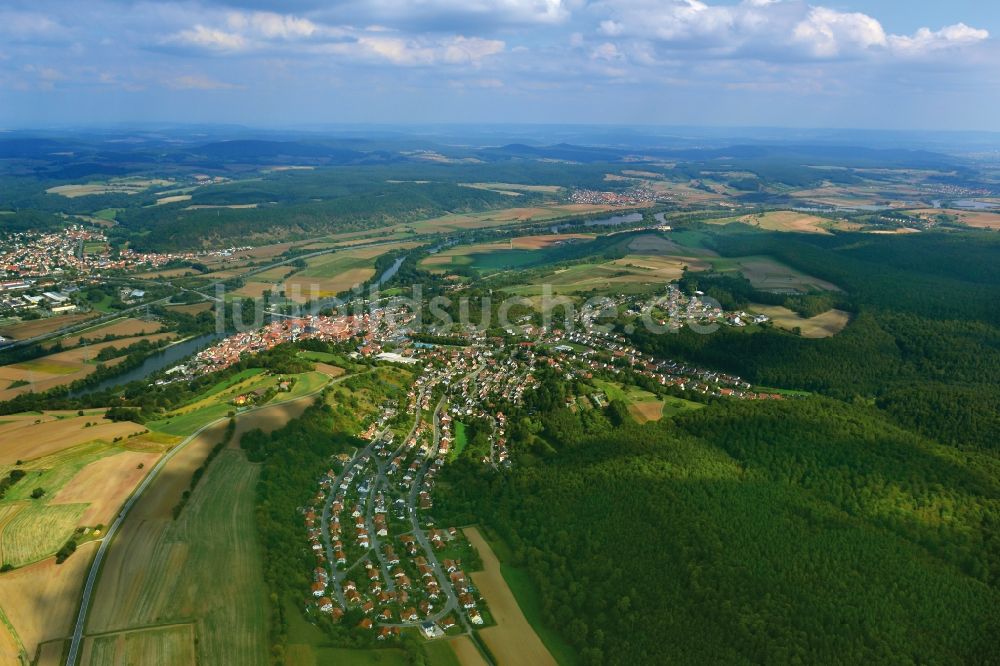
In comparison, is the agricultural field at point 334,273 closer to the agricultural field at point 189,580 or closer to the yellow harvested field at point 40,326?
the yellow harvested field at point 40,326

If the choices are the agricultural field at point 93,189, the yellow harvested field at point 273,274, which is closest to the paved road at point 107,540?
the yellow harvested field at point 273,274

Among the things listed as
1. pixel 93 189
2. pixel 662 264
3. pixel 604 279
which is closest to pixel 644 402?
pixel 604 279

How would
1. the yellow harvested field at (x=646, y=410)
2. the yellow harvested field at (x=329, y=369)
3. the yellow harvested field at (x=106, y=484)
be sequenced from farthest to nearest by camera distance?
the yellow harvested field at (x=329, y=369), the yellow harvested field at (x=646, y=410), the yellow harvested field at (x=106, y=484)

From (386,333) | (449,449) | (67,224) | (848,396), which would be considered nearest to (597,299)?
(386,333)

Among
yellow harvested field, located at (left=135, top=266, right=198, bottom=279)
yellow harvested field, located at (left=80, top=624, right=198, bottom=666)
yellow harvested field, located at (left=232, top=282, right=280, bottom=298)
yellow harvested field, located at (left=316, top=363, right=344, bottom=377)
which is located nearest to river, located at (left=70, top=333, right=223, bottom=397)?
yellow harvested field, located at (left=316, top=363, right=344, bottom=377)

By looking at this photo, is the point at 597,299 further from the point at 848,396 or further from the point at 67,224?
the point at 67,224

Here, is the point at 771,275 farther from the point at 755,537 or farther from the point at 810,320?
the point at 755,537
